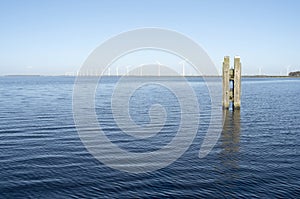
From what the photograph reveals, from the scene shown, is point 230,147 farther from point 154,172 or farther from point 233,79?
point 233,79

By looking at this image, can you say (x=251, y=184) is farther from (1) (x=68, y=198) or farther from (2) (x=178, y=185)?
(1) (x=68, y=198)

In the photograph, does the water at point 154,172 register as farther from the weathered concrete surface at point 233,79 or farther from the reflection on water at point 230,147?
the weathered concrete surface at point 233,79

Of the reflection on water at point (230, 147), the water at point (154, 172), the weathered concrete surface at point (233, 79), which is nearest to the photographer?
the water at point (154, 172)

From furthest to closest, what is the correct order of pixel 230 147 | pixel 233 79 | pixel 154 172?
1. pixel 233 79
2. pixel 230 147
3. pixel 154 172

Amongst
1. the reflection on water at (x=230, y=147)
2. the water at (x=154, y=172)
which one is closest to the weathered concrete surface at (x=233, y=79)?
the reflection on water at (x=230, y=147)

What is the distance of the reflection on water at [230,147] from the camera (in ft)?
52.6

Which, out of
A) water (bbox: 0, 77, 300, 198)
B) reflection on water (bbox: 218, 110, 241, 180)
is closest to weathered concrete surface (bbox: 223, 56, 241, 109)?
reflection on water (bbox: 218, 110, 241, 180)

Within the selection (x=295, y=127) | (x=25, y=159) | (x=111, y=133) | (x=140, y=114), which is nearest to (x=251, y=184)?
(x=25, y=159)

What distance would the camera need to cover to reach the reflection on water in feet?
52.6

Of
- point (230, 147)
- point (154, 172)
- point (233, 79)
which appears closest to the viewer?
point (154, 172)

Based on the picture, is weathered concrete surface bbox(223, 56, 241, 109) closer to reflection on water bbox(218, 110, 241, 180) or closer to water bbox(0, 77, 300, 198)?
reflection on water bbox(218, 110, 241, 180)

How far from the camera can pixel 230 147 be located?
68.7 ft

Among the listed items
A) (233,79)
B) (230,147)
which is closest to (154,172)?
(230,147)

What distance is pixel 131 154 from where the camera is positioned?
62.7ft
